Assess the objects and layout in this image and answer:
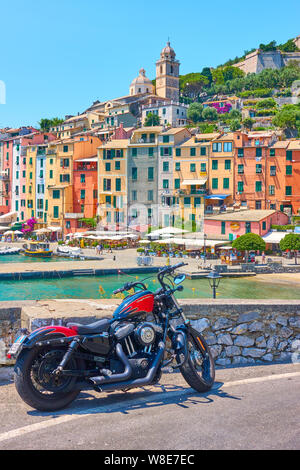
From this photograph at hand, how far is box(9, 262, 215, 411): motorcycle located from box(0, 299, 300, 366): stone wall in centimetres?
78

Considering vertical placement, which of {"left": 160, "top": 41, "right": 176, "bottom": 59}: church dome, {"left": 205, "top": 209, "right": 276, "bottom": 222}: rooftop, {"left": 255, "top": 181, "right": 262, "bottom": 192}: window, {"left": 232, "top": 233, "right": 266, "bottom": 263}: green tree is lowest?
{"left": 232, "top": 233, "right": 266, "bottom": 263}: green tree

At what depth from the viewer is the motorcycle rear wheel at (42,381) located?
493 cm

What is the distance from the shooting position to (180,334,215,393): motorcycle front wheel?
566 centimetres

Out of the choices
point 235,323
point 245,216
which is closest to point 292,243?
point 245,216

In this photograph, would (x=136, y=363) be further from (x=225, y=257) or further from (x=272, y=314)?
(x=225, y=257)

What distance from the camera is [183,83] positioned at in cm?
14688

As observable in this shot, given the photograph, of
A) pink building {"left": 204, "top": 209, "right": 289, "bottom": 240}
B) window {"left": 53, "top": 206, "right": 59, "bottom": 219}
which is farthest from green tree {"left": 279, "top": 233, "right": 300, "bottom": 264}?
window {"left": 53, "top": 206, "right": 59, "bottom": 219}

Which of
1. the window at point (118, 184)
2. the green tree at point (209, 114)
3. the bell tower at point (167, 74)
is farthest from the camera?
the bell tower at point (167, 74)

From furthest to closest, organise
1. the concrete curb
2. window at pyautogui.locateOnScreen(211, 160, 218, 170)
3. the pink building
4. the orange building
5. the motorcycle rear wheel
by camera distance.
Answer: window at pyautogui.locateOnScreen(211, 160, 218, 170) → the orange building → the pink building → the concrete curb → the motorcycle rear wheel

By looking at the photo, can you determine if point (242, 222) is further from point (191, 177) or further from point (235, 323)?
point (235, 323)

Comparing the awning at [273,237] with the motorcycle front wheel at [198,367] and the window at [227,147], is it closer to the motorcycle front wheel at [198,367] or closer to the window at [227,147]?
the window at [227,147]

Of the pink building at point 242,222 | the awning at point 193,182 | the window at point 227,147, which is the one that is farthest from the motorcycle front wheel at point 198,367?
the window at point 227,147

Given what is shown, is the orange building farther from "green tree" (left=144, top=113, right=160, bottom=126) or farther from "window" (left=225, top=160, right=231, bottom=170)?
"green tree" (left=144, top=113, right=160, bottom=126)
